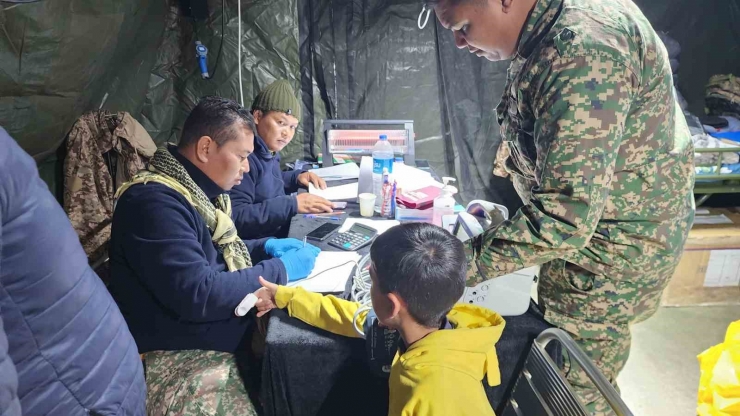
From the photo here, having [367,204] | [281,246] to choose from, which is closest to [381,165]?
[367,204]

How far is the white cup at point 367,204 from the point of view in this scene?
1908 mm

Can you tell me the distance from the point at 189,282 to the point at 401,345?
1.87ft

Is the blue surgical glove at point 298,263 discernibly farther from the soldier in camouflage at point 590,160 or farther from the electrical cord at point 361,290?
the soldier in camouflage at point 590,160

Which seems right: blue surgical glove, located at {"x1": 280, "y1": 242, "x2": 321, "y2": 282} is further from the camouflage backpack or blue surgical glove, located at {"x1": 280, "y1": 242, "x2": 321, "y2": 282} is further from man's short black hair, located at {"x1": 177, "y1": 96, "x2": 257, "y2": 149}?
the camouflage backpack

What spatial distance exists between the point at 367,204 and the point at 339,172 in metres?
0.62

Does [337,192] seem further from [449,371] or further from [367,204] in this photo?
[449,371]

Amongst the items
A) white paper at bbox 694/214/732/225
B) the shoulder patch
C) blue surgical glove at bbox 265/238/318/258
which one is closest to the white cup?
blue surgical glove at bbox 265/238/318/258

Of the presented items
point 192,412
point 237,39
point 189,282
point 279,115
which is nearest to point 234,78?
point 237,39

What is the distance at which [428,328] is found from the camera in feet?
3.40

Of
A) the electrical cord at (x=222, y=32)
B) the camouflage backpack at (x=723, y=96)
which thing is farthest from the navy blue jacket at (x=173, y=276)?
the camouflage backpack at (x=723, y=96)

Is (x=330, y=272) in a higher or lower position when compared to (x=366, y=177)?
lower

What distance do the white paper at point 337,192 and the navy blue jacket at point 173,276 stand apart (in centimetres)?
78

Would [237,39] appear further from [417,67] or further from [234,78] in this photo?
[417,67]

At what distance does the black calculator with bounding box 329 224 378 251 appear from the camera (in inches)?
64.7
